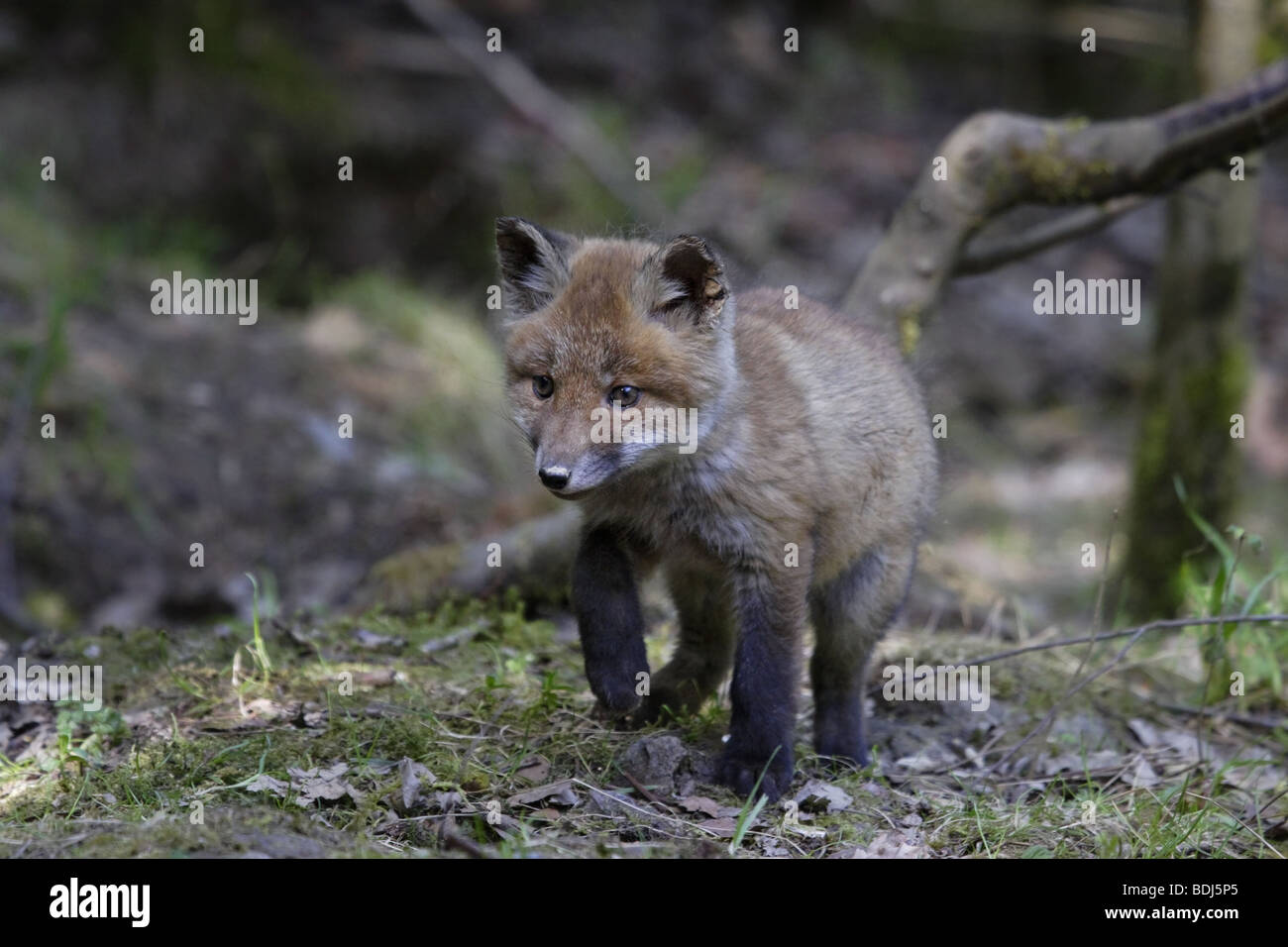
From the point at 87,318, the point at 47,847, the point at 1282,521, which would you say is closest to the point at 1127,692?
the point at 47,847

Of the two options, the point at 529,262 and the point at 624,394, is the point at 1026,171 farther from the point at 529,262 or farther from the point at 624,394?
the point at 624,394

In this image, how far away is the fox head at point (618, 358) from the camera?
436cm

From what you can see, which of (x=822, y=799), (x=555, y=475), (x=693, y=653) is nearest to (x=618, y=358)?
(x=555, y=475)

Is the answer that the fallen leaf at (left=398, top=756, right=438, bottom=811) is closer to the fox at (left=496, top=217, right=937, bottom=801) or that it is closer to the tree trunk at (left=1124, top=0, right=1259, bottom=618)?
the fox at (left=496, top=217, right=937, bottom=801)

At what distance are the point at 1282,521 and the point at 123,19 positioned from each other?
38.5 feet

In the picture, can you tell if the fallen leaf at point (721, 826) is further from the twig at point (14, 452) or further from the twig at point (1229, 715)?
the twig at point (14, 452)

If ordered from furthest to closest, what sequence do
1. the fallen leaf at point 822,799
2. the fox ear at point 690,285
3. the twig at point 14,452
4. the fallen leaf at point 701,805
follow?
the twig at point 14,452 < the fallen leaf at point 822,799 < the fox ear at point 690,285 < the fallen leaf at point 701,805

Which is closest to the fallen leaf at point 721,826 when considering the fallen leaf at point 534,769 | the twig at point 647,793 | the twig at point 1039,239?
the twig at point 647,793

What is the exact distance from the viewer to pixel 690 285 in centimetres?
462

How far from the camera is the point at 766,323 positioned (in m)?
5.31

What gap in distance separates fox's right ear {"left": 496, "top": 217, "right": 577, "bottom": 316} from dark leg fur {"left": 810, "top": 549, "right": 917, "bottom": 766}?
176 cm

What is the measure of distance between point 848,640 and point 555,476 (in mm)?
1840

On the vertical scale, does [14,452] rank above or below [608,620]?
above

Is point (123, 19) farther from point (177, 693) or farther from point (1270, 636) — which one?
point (1270, 636)
